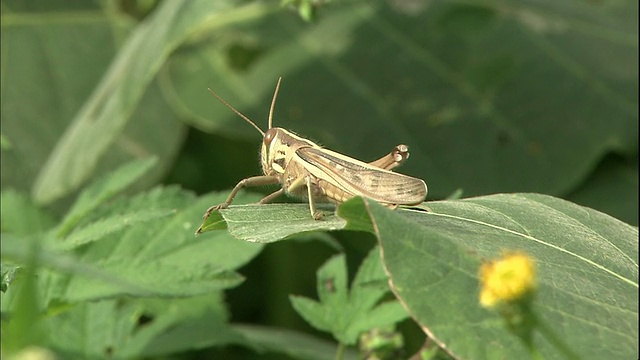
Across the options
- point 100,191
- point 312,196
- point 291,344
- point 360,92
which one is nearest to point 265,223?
point 312,196

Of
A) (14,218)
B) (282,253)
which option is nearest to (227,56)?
(282,253)

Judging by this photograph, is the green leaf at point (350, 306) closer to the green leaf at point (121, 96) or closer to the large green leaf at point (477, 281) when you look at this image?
the large green leaf at point (477, 281)

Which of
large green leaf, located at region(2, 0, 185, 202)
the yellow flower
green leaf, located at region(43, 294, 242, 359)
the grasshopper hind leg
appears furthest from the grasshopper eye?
large green leaf, located at region(2, 0, 185, 202)

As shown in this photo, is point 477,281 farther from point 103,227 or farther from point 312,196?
point 103,227

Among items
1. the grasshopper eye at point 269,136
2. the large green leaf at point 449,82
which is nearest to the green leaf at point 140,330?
the grasshopper eye at point 269,136

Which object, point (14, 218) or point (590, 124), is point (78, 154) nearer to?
point (14, 218)

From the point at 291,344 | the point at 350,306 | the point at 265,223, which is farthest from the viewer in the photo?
the point at 291,344

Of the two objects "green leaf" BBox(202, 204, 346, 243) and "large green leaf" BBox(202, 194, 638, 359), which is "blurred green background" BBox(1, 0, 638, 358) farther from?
"large green leaf" BBox(202, 194, 638, 359)
